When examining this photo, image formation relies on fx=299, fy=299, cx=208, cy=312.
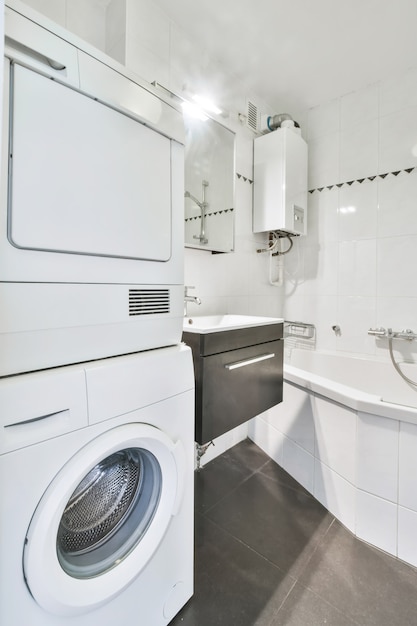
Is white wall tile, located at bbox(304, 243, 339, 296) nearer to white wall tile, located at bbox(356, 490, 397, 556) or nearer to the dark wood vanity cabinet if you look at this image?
the dark wood vanity cabinet

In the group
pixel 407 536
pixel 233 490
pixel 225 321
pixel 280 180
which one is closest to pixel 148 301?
pixel 225 321

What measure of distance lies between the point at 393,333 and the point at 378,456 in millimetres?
1034

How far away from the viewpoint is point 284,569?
118 cm

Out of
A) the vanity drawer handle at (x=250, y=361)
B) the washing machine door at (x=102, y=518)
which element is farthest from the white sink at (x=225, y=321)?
the washing machine door at (x=102, y=518)

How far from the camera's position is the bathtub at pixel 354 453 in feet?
4.02

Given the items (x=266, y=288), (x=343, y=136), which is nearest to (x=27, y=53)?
(x=266, y=288)

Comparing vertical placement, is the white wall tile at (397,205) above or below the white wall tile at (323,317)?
above

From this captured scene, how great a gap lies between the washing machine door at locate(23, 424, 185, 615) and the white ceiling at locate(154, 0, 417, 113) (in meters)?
2.07

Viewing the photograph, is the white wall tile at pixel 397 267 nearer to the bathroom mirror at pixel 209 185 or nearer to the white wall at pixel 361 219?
the white wall at pixel 361 219

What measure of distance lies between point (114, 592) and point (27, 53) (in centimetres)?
130

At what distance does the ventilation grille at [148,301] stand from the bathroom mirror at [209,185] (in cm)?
82

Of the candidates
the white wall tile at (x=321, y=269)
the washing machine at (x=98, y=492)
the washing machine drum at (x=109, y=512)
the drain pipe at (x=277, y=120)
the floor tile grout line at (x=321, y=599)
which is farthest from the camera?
the white wall tile at (x=321, y=269)

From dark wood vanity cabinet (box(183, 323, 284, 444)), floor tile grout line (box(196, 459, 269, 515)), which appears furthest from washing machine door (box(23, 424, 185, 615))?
floor tile grout line (box(196, 459, 269, 515))

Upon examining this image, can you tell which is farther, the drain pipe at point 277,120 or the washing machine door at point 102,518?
the drain pipe at point 277,120
